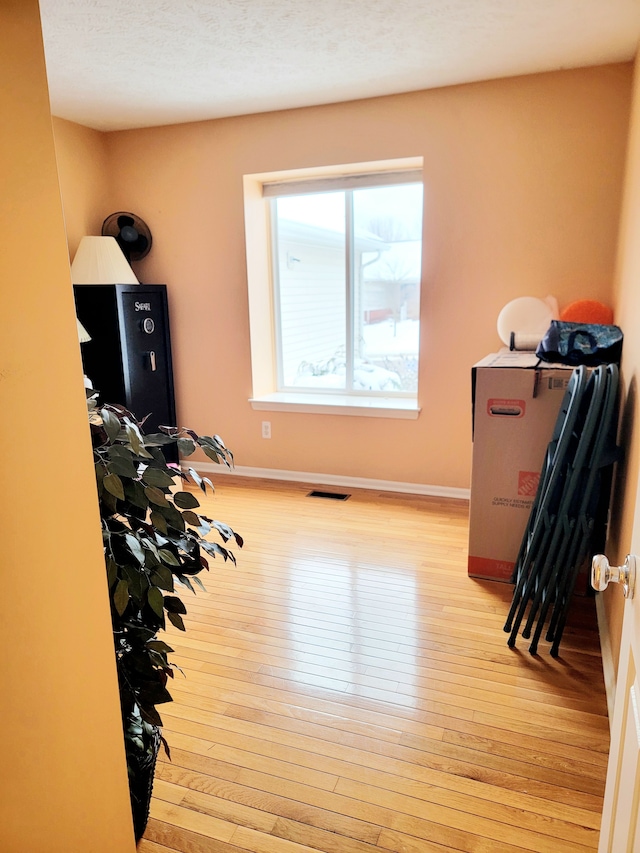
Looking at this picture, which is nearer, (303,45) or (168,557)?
(168,557)

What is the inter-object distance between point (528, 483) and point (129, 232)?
3254mm

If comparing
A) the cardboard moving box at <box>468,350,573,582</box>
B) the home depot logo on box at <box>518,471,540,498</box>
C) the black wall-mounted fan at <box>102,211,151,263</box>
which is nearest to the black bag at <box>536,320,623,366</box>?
the cardboard moving box at <box>468,350,573,582</box>

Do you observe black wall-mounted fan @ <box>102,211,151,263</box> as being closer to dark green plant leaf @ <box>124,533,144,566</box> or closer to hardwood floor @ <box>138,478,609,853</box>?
hardwood floor @ <box>138,478,609,853</box>

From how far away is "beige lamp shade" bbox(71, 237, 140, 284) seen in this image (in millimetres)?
3879

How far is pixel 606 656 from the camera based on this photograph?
2.06 metres

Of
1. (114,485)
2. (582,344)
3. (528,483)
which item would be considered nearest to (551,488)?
(528,483)

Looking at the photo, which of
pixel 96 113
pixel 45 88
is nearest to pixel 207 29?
pixel 96 113

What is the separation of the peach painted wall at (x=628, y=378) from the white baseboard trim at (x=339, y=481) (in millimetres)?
1519

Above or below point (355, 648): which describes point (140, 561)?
above

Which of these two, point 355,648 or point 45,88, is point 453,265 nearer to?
point 355,648

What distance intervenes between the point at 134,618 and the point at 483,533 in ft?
6.10

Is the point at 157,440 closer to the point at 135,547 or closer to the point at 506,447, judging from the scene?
the point at 135,547

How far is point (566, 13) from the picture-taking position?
2.51 metres

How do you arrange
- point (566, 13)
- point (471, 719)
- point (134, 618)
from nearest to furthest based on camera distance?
1. point (134, 618)
2. point (471, 719)
3. point (566, 13)
